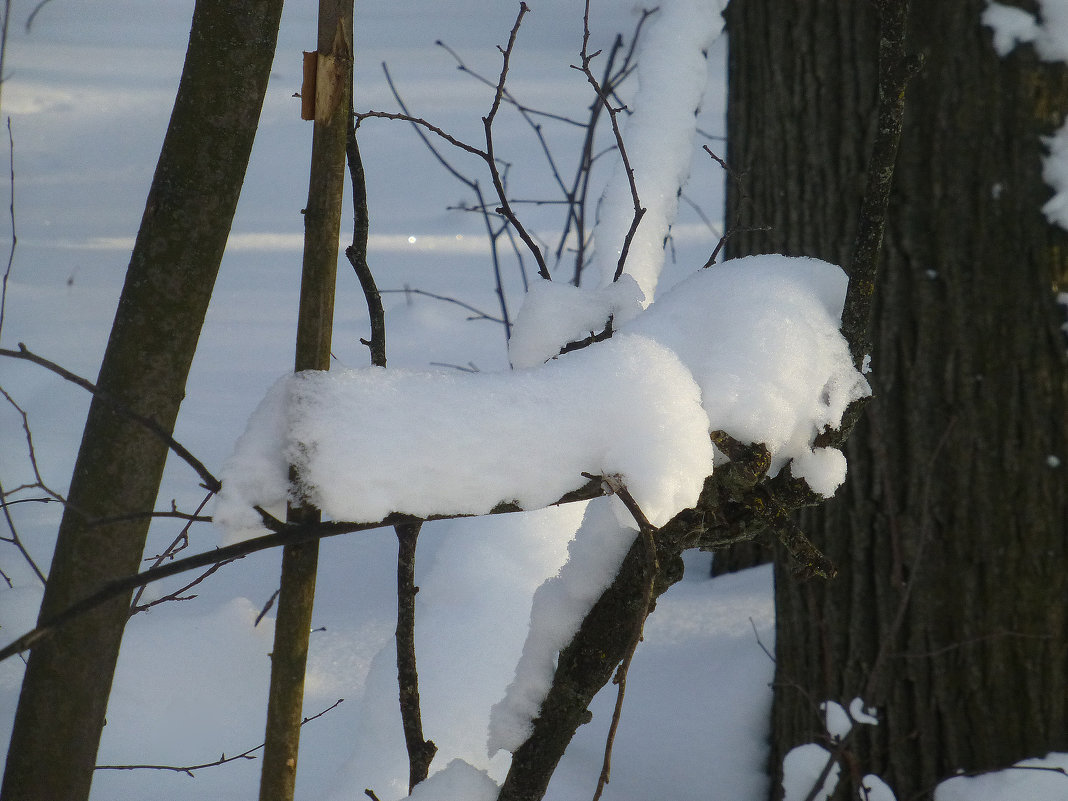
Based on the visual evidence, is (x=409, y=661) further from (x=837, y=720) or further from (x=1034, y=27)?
(x=1034, y=27)

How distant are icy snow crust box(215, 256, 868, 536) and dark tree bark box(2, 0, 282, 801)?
0.21m

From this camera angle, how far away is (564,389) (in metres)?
0.62

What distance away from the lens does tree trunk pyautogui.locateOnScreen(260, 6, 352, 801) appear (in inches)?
25.0

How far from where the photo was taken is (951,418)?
62.9 inches

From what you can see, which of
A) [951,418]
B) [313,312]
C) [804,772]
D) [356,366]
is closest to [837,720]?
[804,772]

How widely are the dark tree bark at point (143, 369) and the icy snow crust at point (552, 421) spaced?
0.69ft

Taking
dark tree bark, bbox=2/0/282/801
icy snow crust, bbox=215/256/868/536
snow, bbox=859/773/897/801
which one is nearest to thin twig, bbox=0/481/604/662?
icy snow crust, bbox=215/256/868/536

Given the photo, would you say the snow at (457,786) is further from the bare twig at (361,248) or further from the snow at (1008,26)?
the snow at (1008,26)

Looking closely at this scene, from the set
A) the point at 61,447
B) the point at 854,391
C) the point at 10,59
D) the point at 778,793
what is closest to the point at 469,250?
the point at 61,447

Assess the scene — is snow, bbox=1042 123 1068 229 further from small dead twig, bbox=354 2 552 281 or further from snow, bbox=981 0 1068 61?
small dead twig, bbox=354 2 552 281

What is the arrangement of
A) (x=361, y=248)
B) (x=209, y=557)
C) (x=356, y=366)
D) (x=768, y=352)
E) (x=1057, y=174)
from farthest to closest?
(x=356, y=366), (x=1057, y=174), (x=361, y=248), (x=768, y=352), (x=209, y=557)

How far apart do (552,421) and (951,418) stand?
130 cm

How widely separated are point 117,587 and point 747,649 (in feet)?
6.60

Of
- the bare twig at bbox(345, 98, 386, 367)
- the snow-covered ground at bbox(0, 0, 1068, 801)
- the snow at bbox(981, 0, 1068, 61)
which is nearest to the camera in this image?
the bare twig at bbox(345, 98, 386, 367)
